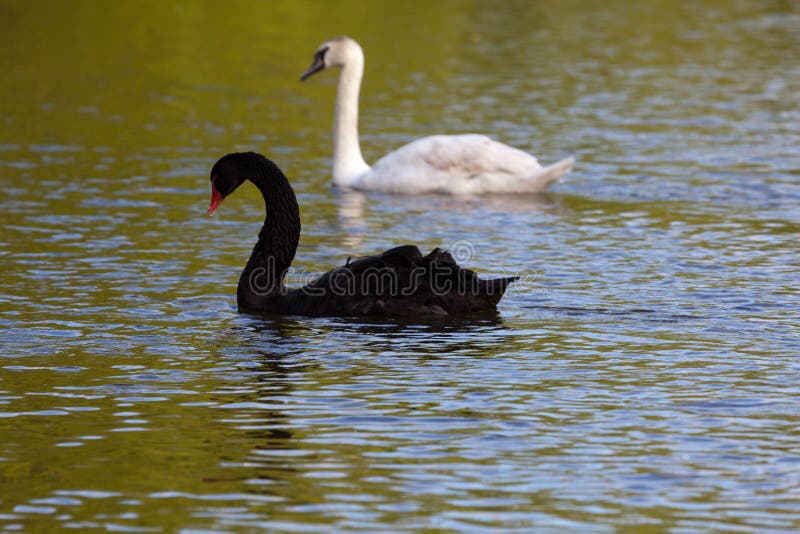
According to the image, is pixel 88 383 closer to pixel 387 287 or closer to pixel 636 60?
pixel 387 287

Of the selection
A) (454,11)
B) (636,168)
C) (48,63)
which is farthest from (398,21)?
(636,168)

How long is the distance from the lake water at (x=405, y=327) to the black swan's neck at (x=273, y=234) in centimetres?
37

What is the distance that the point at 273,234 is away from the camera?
12.4 metres

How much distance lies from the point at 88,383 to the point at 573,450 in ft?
10.8

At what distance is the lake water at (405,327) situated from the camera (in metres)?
7.53

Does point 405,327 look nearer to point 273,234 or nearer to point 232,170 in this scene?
point 273,234

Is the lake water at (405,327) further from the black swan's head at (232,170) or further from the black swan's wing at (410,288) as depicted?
the black swan's head at (232,170)

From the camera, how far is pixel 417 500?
734cm

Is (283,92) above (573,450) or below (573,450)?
above

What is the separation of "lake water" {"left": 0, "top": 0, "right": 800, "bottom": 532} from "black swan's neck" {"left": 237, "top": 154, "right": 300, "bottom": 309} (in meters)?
0.37

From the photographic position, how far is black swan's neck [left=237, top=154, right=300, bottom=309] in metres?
12.2

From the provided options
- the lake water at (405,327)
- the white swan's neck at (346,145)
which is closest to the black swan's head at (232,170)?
the lake water at (405,327)

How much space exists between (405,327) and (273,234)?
1591 mm

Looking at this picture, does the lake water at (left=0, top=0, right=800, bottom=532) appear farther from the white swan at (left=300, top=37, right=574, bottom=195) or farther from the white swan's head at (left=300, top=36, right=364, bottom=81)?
the white swan's head at (left=300, top=36, right=364, bottom=81)
